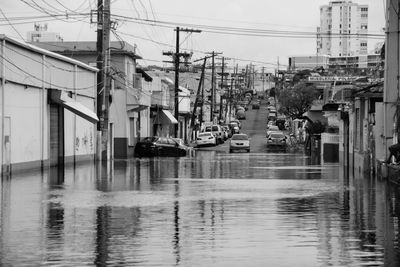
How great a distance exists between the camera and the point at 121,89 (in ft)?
195

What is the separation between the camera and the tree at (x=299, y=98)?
351 ft

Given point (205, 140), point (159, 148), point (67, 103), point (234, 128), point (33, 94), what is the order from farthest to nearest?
point (234, 128) < point (205, 140) < point (159, 148) < point (67, 103) < point (33, 94)

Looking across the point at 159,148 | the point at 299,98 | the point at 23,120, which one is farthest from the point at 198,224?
the point at 299,98

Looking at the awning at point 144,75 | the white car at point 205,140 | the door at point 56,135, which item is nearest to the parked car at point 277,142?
the white car at point 205,140

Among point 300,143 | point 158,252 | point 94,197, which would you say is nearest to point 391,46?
point 94,197

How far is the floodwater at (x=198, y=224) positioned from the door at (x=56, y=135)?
48.3 feet

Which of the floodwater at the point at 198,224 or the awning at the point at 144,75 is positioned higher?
the awning at the point at 144,75

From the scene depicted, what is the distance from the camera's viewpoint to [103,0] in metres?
43.3

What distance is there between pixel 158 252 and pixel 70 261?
1.41m

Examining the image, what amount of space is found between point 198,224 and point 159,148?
44.1m

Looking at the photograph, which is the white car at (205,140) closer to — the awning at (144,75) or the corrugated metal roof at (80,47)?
the awning at (144,75)

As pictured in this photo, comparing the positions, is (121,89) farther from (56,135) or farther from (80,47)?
(56,135)

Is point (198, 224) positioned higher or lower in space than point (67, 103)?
lower

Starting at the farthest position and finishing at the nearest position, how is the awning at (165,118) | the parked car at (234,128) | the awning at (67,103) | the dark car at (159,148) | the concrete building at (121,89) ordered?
the parked car at (234,128) → the awning at (165,118) → the concrete building at (121,89) → the dark car at (159,148) → the awning at (67,103)
